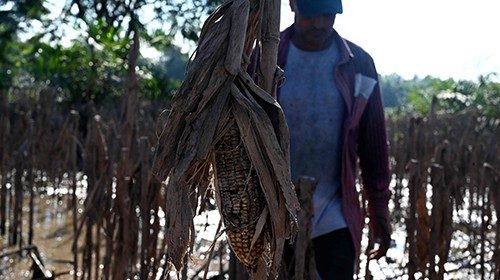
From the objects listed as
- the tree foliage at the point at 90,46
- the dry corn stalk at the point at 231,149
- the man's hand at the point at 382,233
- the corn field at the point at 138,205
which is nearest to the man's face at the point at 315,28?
the man's hand at the point at 382,233

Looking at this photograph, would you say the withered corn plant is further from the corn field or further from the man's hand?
the man's hand

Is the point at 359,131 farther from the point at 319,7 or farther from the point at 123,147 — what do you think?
the point at 123,147

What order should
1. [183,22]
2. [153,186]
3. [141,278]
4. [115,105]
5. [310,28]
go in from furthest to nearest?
[183,22] → [115,105] → [153,186] → [141,278] → [310,28]

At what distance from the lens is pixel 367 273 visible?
8.22 feet

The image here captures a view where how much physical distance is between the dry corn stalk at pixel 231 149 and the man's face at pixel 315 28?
98cm

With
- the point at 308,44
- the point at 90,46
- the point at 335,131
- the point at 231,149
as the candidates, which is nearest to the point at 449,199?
the point at 335,131

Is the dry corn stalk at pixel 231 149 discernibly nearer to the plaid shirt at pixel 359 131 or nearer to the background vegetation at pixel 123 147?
the background vegetation at pixel 123 147

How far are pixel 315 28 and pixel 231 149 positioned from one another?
1.06m

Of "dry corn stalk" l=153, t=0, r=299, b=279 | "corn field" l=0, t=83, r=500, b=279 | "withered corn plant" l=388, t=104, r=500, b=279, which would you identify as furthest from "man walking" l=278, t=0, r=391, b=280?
"dry corn stalk" l=153, t=0, r=299, b=279

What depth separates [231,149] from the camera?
963 millimetres

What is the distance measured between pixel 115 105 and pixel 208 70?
29.1ft

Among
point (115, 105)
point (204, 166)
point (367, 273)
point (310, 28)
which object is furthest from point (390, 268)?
point (115, 105)

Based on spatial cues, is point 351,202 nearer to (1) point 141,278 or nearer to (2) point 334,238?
(2) point 334,238

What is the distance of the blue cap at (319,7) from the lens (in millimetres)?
1861
